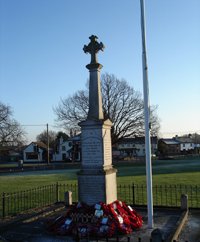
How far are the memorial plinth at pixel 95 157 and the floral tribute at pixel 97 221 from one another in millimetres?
393

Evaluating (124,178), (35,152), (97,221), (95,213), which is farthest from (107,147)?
(35,152)

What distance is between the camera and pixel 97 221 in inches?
358

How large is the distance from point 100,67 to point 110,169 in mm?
3484

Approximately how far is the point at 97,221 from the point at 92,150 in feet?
7.48

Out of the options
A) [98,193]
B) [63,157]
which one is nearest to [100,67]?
[98,193]

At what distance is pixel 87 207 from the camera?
9.77m

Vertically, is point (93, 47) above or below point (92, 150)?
above

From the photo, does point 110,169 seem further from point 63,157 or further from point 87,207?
point 63,157

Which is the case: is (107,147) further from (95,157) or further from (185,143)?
(185,143)

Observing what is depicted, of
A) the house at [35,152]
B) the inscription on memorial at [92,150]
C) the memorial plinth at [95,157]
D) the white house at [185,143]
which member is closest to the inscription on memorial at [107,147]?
the memorial plinth at [95,157]

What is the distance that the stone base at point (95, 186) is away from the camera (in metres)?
9.95

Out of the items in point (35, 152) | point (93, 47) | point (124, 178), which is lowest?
point (124, 178)

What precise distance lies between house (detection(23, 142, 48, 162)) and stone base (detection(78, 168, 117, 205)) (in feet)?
239

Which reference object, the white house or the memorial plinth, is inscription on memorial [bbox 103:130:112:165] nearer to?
the memorial plinth
